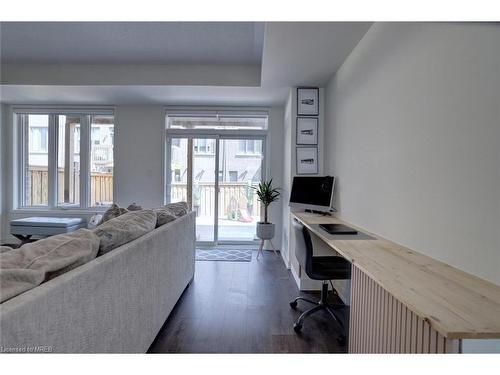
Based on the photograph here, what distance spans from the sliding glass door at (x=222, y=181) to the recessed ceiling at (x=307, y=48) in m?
1.71

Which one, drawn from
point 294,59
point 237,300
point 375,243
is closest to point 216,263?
point 237,300

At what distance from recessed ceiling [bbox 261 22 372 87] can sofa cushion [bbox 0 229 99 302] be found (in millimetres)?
2028

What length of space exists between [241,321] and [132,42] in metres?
3.33

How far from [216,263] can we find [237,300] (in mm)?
1268

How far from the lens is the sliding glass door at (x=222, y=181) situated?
4.89 meters

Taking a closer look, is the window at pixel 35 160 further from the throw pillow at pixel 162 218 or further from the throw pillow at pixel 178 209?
the throw pillow at pixel 162 218

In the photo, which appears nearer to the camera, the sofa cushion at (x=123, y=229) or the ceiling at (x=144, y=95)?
the sofa cushion at (x=123, y=229)

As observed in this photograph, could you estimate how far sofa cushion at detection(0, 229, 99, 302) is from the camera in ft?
2.81

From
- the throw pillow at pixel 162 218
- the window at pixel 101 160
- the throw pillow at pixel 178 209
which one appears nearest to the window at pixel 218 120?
the window at pixel 101 160

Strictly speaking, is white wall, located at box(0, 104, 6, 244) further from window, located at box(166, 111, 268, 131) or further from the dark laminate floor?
the dark laminate floor

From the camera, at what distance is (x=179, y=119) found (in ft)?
16.2

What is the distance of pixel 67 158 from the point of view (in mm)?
5055

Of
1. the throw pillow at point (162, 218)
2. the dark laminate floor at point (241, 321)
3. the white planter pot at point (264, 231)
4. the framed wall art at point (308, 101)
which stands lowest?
the dark laminate floor at point (241, 321)

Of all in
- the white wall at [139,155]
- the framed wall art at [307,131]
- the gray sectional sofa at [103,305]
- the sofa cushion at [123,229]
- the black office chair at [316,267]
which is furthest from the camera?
the white wall at [139,155]
